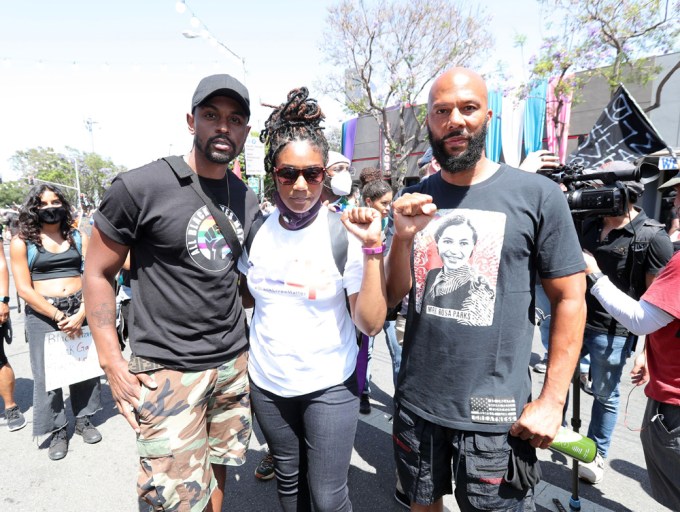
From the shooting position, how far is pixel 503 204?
1488 millimetres

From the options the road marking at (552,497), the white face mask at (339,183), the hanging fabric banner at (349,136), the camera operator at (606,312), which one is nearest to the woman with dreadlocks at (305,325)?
the road marking at (552,497)

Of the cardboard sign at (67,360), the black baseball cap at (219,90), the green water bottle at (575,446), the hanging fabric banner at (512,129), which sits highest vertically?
the hanging fabric banner at (512,129)

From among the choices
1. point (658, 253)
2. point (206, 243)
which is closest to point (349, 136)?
point (658, 253)

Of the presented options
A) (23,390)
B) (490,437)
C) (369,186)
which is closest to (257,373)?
(490,437)

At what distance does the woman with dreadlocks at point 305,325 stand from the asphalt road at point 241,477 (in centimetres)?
100

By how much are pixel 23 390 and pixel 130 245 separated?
3.67 meters

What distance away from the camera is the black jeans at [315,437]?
169 cm

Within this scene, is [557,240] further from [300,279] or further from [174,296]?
[174,296]

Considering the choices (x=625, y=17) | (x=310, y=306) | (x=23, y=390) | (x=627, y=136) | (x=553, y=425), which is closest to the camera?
(x=553, y=425)

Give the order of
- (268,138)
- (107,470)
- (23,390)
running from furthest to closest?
(23,390) → (107,470) → (268,138)

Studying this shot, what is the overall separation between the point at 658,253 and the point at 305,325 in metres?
2.34

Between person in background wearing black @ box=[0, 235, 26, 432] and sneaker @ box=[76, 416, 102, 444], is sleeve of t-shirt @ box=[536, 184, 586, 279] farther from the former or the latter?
person in background wearing black @ box=[0, 235, 26, 432]

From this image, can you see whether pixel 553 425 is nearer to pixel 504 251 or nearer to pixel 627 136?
pixel 504 251

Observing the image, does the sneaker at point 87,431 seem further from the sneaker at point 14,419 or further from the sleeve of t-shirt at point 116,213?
the sleeve of t-shirt at point 116,213
